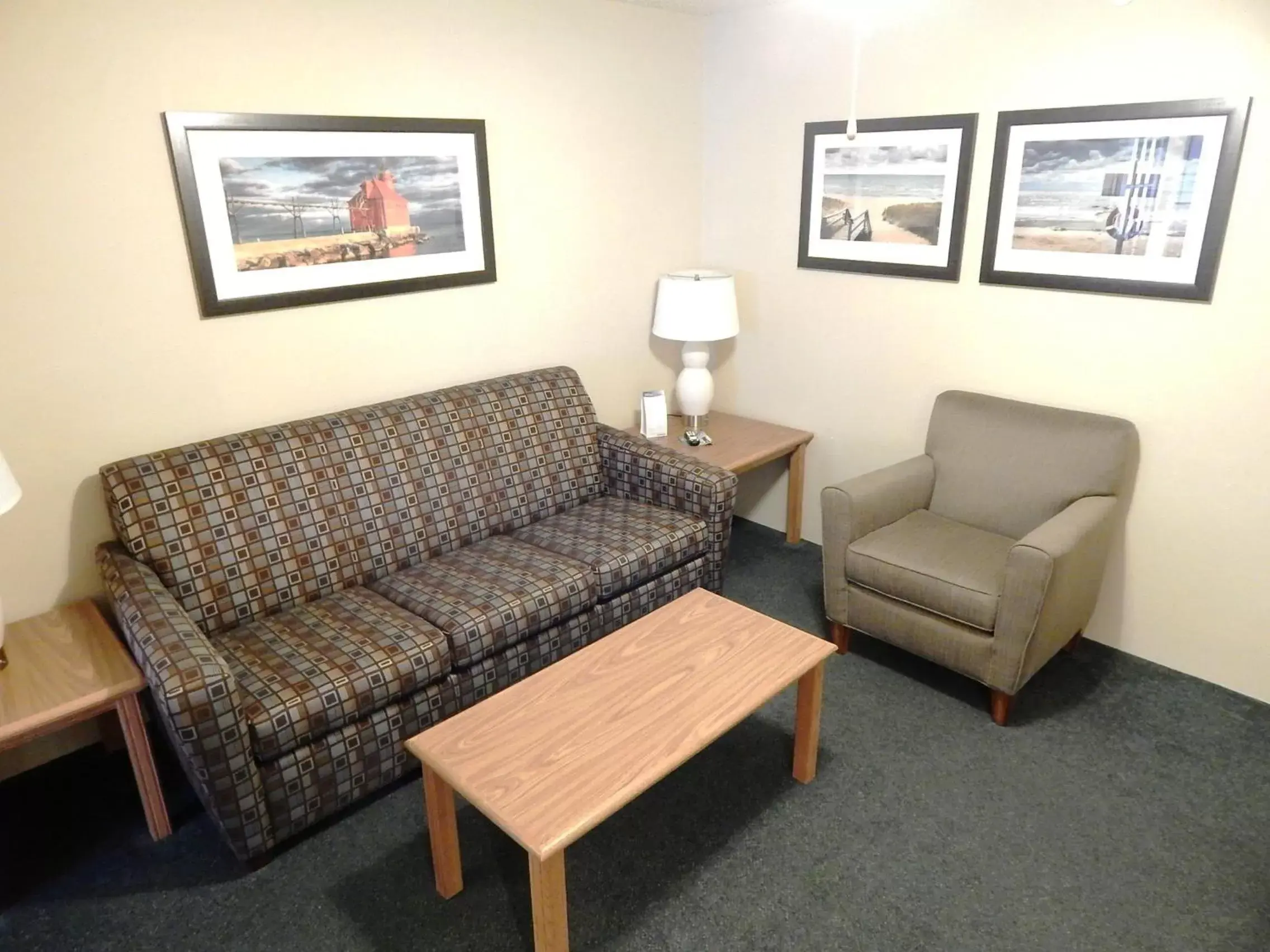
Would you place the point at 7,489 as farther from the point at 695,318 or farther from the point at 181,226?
the point at 695,318

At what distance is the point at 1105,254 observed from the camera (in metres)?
2.50

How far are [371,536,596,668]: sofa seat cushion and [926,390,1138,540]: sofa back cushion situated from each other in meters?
1.36

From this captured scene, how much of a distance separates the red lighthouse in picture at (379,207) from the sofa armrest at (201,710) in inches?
50.5

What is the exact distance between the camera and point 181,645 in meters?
1.79

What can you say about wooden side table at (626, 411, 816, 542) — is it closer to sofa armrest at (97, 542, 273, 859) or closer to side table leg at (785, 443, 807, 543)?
side table leg at (785, 443, 807, 543)

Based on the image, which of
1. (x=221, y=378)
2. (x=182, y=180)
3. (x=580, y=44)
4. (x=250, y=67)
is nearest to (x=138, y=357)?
(x=221, y=378)

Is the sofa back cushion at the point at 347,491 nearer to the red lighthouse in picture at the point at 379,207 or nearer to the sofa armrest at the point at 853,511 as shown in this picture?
the red lighthouse in picture at the point at 379,207

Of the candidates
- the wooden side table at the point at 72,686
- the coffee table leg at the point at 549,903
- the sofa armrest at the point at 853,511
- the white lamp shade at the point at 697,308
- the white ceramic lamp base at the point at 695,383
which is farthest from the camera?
the white ceramic lamp base at the point at 695,383

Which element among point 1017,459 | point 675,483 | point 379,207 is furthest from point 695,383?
point 379,207

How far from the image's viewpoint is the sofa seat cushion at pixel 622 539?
2.54 meters

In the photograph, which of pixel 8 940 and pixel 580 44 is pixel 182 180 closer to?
pixel 580 44

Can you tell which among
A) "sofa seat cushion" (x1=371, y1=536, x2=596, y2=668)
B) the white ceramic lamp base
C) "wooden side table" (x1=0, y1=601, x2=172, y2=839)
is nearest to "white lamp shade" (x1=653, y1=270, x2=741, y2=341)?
the white ceramic lamp base

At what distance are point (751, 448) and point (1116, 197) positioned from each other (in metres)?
1.47

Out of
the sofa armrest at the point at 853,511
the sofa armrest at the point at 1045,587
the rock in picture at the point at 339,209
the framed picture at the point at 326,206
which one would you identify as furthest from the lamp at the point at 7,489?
the sofa armrest at the point at 1045,587
